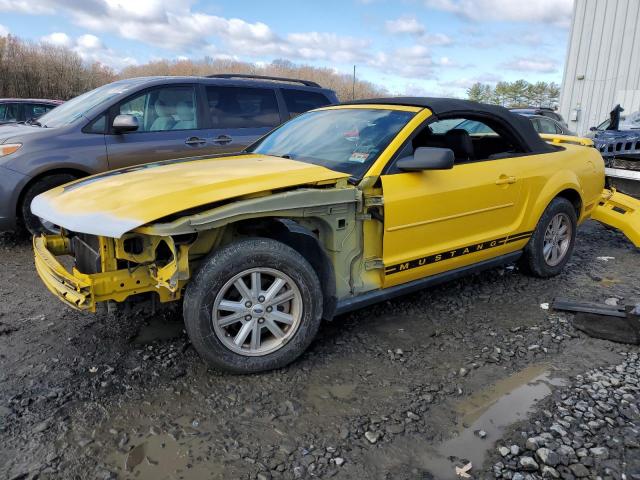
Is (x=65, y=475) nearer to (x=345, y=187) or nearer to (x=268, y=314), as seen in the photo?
(x=268, y=314)

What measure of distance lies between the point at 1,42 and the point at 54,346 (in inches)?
1137

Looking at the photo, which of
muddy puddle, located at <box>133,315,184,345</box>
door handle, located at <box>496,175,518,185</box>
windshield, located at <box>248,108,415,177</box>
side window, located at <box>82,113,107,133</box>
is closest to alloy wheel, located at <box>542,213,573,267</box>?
door handle, located at <box>496,175,518,185</box>

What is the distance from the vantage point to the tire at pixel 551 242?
4270mm

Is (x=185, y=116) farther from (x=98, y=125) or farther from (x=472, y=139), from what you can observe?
(x=472, y=139)

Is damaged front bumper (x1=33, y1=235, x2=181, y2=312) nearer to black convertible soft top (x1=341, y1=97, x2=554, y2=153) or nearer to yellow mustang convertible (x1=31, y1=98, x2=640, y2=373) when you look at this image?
yellow mustang convertible (x1=31, y1=98, x2=640, y2=373)

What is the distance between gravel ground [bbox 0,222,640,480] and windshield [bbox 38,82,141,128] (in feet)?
7.95

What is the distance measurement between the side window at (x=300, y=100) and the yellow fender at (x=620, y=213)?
12.3ft

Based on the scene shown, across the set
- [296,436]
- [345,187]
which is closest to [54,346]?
[296,436]

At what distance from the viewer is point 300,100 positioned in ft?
21.9

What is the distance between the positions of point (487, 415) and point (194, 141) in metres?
4.44

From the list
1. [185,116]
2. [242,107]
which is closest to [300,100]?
[242,107]

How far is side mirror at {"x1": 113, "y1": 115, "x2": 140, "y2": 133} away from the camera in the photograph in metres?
5.12

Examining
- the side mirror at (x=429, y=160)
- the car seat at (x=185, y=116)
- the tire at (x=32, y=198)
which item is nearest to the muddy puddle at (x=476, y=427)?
the side mirror at (x=429, y=160)

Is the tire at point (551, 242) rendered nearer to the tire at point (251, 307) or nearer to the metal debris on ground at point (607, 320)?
the metal debris on ground at point (607, 320)
